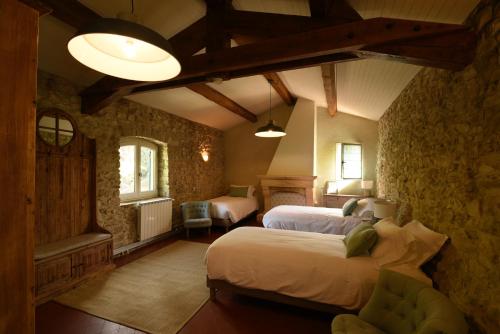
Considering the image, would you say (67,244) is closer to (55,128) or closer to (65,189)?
(65,189)

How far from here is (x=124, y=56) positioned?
4.71 ft

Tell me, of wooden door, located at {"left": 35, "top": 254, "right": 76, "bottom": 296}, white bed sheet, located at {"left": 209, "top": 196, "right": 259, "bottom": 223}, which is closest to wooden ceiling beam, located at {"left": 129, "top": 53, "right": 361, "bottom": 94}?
wooden door, located at {"left": 35, "top": 254, "right": 76, "bottom": 296}

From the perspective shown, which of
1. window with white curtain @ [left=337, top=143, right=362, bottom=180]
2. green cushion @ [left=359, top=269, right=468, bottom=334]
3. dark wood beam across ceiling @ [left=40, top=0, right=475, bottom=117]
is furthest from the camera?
window with white curtain @ [left=337, top=143, right=362, bottom=180]

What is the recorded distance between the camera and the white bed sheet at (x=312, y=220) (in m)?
4.02

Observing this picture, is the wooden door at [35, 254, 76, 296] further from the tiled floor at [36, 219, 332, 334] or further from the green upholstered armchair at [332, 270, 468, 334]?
the green upholstered armchair at [332, 270, 468, 334]

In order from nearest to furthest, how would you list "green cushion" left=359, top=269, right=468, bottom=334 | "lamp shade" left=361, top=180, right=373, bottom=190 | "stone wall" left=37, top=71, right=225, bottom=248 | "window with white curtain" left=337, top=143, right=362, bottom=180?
"green cushion" left=359, top=269, right=468, bottom=334 → "stone wall" left=37, top=71, right=225, bottom=248 → "lamp shade" left=361, top=180, right=373, bottom=190 → "window with white curtain" left=337, top=143, right=362, bottom=180

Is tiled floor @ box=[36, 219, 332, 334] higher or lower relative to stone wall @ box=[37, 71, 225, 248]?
lower

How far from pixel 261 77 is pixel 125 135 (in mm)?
2812

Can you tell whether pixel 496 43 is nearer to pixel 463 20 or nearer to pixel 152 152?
pixel 463 20

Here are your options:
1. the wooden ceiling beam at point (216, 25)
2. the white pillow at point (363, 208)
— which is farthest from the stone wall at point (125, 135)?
the white pillow at point (363, 208)

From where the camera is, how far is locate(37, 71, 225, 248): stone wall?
10.8ft

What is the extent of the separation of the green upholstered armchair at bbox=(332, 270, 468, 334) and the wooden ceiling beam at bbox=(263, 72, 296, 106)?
3.29 m

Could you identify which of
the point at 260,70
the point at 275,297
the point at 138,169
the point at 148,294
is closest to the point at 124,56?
the point at 260,70

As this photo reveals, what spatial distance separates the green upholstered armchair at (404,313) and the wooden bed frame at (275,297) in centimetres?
45
